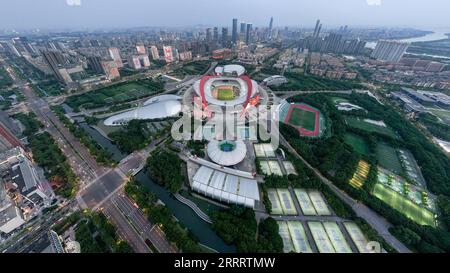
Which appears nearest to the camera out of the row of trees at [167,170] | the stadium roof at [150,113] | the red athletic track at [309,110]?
the row of trees at [167,170]

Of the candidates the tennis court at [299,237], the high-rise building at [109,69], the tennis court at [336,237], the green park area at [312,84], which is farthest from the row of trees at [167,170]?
the high-rise building at [109,69]

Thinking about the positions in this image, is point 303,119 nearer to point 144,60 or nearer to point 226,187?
point 226,187

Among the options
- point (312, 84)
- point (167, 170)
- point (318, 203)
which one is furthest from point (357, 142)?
point (167, 170)

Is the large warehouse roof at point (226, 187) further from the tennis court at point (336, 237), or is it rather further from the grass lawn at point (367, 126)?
the grass lawn at point (367, 126)

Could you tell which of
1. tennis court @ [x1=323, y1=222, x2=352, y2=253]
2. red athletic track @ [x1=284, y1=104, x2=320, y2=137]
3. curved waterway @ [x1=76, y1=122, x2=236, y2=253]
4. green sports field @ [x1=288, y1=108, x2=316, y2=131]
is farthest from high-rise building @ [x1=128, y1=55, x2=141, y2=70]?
tennis court @ [x1=323, y1=222, x2=352, y2=253]

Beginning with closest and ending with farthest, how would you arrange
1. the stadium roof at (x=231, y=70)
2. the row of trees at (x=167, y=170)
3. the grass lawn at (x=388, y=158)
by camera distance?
the row of trees at (x=167, y=170)
the grass lawn at (x=388, y=158)
the stadium roof at (x=231, y=70)

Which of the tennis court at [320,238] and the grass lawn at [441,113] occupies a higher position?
the grass lawn at [441,113]
